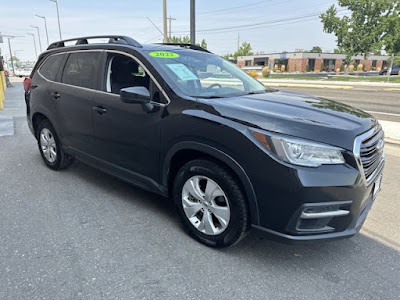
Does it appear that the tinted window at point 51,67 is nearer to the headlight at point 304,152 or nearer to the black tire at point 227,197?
the black tire at point 227,197

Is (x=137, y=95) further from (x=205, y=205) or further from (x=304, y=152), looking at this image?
(x=304, y=152)

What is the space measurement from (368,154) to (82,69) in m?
3.34

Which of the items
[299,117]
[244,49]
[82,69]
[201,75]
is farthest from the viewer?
[244,49]

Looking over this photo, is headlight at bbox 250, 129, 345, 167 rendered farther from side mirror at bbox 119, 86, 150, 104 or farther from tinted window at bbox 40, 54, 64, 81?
tinted window at bbox 40, 54, 64, 81

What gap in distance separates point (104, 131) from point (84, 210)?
91 cm

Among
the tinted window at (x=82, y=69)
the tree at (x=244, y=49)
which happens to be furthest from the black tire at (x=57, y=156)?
the tree at (x=244, y=49)

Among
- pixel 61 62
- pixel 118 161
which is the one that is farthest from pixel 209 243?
pixel 61 62

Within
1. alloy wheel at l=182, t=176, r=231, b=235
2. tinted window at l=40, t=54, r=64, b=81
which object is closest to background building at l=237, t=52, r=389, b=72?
tinted window at l=40, t=54, r=64, b=81

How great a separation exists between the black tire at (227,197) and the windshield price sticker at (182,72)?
944 mm

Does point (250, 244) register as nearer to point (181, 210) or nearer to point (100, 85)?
point (181, 210)

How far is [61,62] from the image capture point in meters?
4.55

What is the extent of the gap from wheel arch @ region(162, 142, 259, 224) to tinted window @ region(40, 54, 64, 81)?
255cm

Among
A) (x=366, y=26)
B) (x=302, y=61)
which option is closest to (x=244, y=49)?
(x=302, y=61)

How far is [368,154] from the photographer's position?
104 inches
